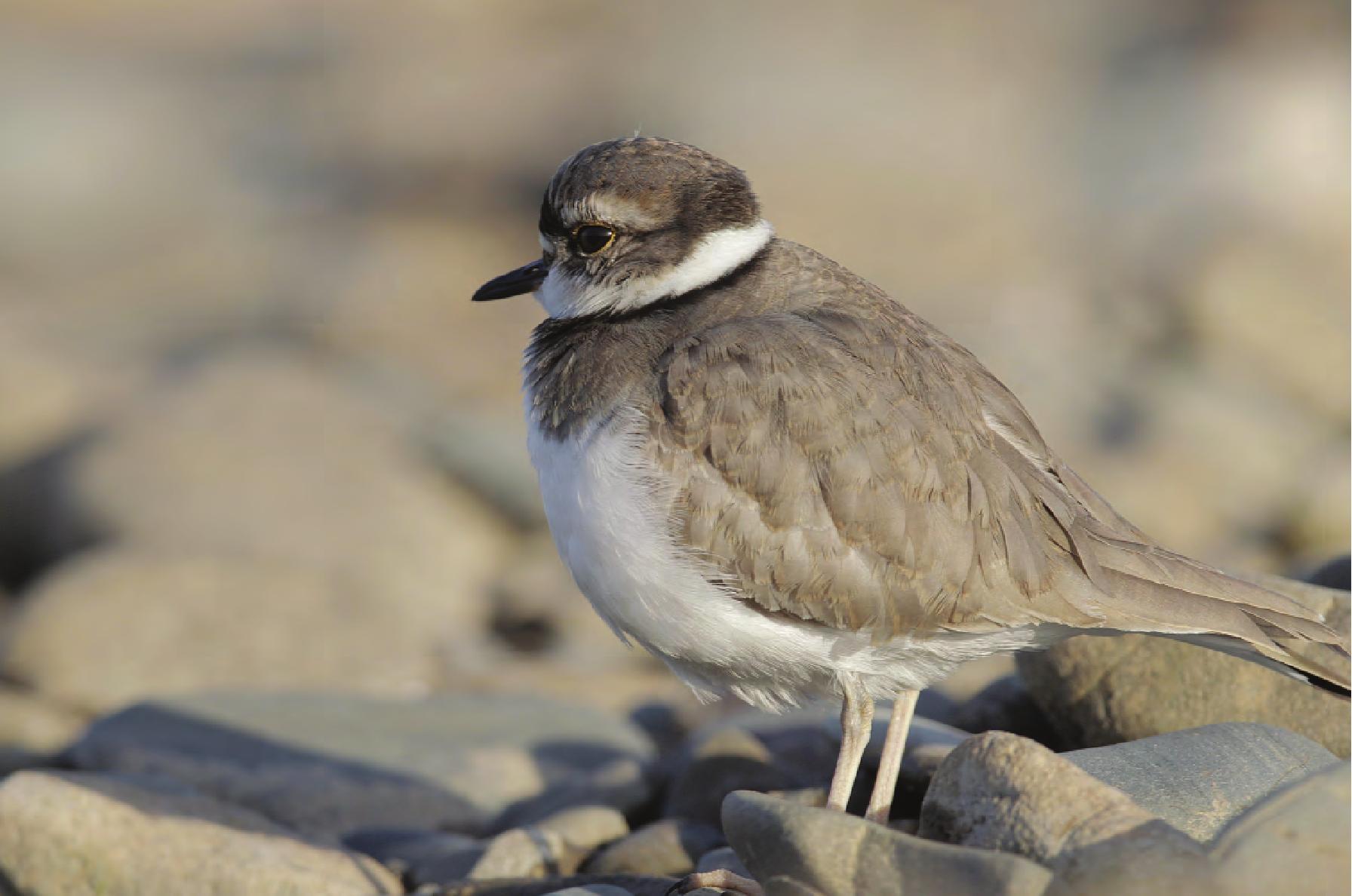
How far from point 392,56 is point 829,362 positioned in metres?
23.8

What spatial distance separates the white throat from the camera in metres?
5.73

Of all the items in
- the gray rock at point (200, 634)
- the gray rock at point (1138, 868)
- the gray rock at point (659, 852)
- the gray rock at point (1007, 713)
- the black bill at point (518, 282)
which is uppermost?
the black bill at point (518, 282)

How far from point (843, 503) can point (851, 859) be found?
1417mm

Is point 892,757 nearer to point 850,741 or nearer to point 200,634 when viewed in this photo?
point 850,741

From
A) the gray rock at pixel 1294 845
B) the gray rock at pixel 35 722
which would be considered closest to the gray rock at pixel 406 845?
the gray rock at pixel 35 722

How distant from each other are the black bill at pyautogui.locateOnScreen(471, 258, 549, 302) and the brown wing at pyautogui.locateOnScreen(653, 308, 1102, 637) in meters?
1.11

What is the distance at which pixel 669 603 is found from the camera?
16.8ft

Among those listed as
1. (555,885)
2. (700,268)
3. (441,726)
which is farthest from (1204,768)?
(441,726)

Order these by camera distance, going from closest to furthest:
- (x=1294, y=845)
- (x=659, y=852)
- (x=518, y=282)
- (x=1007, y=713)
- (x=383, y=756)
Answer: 1. (x=1294, y=845)
2. (x=659, y=852)
3. (x=518, y=282)
4. (x=1007, y=713)
5. (x=383, y=756)

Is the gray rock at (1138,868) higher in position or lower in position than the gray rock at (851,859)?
higher

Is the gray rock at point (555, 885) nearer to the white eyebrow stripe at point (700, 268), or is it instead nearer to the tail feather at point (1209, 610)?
the tail feather at point (1209, 610)

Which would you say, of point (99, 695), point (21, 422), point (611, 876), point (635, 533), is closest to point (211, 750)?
point (99, 695)

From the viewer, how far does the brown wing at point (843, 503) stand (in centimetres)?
507

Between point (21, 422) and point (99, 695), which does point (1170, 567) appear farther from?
point (21, 422)
